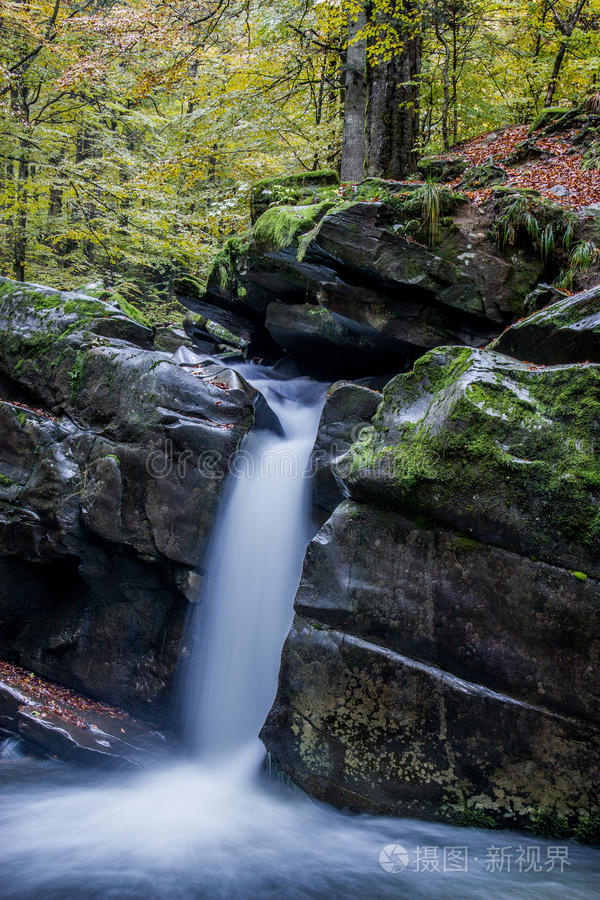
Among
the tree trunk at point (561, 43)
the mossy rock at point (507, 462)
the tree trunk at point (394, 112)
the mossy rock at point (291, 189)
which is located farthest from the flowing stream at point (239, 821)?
the tree trunk at point (561, 43)

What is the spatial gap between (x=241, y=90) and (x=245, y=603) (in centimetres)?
1065

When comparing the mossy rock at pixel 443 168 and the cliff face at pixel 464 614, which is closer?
the cliff face at pixel 464 614

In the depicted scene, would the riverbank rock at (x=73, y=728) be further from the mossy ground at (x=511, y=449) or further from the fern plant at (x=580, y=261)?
the fern plant at (x=580, y=261)

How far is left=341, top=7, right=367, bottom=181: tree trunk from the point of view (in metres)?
10.3

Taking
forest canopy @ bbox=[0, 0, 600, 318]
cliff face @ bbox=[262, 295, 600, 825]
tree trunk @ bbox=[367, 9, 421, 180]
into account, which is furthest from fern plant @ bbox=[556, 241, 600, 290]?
forest canopy @ bbox=[0, 0, 600, 318]

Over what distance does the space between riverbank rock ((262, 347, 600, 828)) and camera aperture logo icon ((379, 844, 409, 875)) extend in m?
0.27

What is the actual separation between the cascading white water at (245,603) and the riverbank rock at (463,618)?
4.61ft

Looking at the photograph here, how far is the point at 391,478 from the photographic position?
4324mm

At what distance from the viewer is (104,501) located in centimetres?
609

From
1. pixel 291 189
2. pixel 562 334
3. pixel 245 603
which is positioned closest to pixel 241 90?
pixel 291 189

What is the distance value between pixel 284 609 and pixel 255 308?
615 cm

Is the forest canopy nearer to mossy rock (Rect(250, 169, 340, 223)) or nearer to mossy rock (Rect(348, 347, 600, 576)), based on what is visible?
mossy rock (Rect(250, 169, 340, 223))

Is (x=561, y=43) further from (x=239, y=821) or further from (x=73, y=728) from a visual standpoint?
(x=73, y=728)

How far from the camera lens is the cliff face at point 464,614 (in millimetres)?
3740
